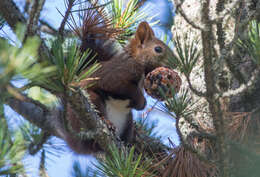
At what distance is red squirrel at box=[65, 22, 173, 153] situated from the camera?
1.82m

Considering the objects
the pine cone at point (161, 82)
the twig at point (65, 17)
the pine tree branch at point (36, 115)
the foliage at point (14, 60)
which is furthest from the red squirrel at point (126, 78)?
the foliage at point (14, 60)

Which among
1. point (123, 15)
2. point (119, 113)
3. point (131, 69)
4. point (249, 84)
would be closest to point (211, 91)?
point (249, 84)

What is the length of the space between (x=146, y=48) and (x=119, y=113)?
40cm

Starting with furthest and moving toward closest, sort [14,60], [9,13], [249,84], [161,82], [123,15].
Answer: [123,15], [161,82], [9,13], [249,84], [14,60]

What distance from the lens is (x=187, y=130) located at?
1.71m

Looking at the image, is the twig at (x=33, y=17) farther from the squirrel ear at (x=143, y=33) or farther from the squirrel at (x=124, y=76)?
the squirrel ear at (x=143, y=33)

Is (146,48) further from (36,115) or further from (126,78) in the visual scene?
(36,115)

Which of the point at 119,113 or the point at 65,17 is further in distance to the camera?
the point at 119,113

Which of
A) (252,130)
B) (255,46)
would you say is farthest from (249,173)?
(252,130)

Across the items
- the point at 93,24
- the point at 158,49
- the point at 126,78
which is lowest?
the point at 126,78

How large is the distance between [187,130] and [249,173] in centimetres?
72

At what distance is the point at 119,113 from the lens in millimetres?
2008

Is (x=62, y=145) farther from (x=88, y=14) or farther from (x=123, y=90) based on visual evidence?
(x=88, y=14)

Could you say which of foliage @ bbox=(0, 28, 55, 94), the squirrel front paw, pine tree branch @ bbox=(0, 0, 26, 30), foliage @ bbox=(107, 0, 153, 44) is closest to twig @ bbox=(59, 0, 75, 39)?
pine tree branch @ bbox=(0, 0, 26, 30)
